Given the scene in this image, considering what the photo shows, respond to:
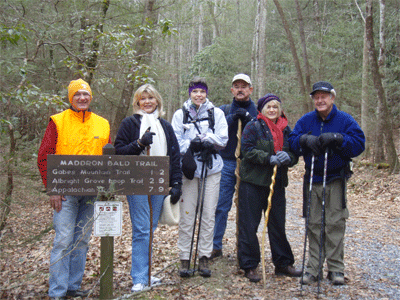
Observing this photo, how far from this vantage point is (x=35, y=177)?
659 centimetres

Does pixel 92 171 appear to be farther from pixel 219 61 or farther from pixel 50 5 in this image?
pixel 219 61

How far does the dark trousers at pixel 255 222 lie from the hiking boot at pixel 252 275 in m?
0.05

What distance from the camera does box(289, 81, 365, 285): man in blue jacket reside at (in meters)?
4.36

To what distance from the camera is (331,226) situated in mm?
4492

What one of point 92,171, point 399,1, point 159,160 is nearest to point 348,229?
point 159,160

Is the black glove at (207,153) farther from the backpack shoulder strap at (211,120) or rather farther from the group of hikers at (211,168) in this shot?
the backpack shoulder strap at (211,120)

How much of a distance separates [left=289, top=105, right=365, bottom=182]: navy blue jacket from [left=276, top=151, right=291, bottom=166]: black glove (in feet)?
0.79

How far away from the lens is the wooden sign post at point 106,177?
11.6 feet

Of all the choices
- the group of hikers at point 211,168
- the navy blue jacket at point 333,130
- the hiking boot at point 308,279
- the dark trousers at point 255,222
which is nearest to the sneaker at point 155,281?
the group of hikers at point 211,168

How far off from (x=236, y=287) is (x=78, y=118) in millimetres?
2633

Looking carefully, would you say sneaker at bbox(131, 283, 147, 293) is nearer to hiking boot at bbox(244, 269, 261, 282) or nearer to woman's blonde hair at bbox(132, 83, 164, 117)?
hiking boot at bbox(244, 269, 261, 282)

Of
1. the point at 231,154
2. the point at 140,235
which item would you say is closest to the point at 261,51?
the point at 231,154

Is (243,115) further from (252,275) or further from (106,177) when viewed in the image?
(106,177)

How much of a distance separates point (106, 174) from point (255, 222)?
2.01 m
